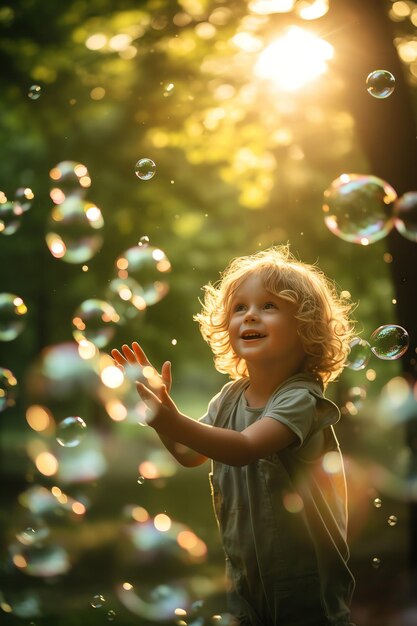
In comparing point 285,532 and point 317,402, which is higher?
point 317,402

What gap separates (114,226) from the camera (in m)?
8.21

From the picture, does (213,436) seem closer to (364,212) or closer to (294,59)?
(364,212)

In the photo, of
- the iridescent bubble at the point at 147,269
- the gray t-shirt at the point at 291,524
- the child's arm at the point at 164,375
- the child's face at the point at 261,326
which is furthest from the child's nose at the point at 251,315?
the iridescent bubble at the point at 147,269

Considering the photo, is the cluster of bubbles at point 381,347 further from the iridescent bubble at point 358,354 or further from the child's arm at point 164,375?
the child's arm at point 164,375

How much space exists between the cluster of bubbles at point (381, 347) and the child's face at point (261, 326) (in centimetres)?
112

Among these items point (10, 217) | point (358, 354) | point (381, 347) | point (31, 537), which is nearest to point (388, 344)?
point (381, 347)

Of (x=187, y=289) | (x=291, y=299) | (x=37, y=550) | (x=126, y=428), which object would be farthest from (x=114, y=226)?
(x=126, y=428)

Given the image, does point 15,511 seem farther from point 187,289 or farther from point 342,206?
point 342,206

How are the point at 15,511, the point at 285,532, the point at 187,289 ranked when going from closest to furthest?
1. the point at 285,532
2. the point at 187,289
3. the point at 15,511

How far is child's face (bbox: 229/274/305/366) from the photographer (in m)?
2.49

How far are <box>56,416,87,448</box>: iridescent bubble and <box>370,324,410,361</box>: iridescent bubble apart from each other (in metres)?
1.31

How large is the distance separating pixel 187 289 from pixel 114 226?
922 mm

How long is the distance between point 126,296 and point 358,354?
3.75 feet

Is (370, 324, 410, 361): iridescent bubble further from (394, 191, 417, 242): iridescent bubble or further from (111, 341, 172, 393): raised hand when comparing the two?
(111, 341, 172, 393): raised hand
